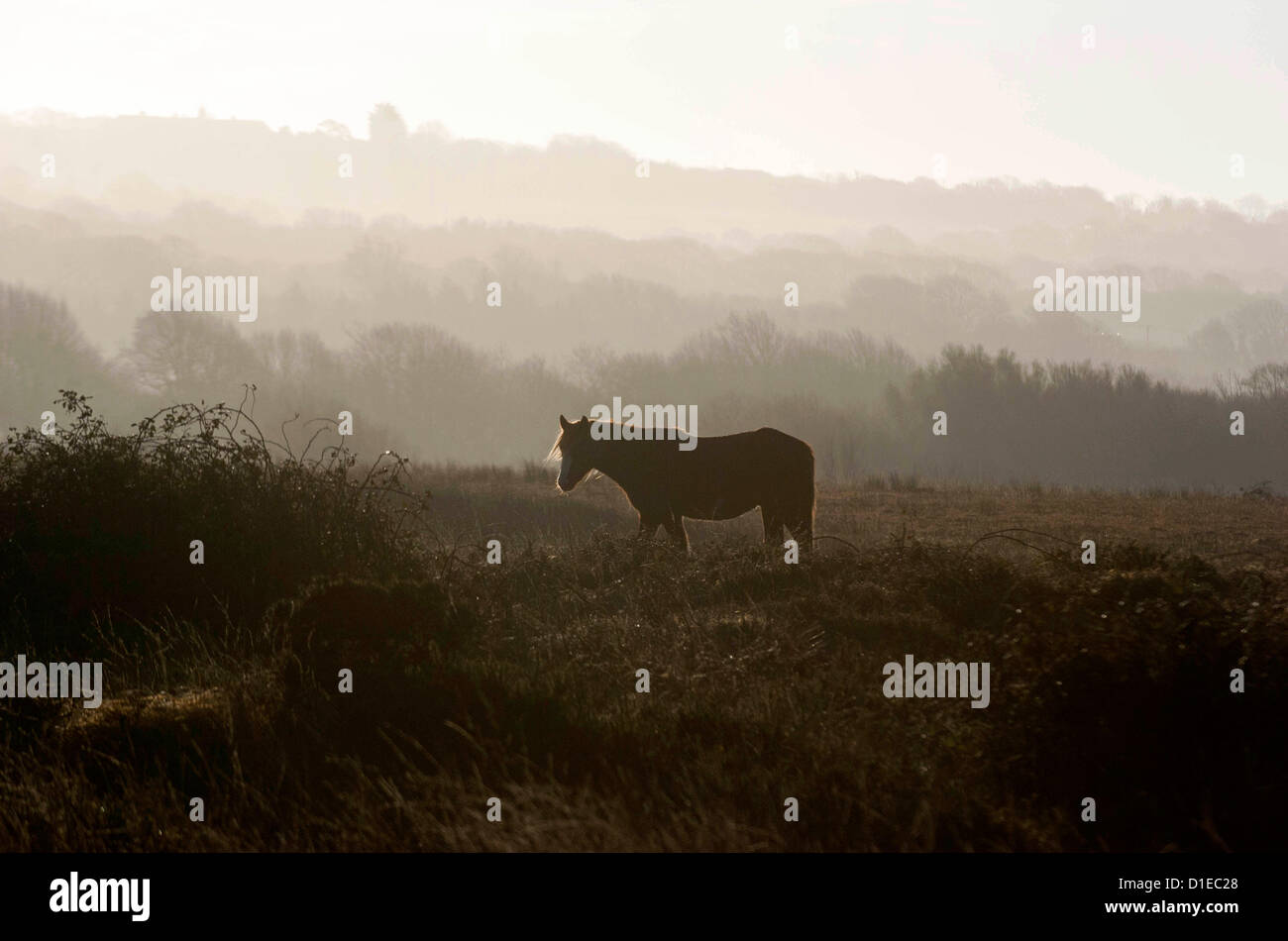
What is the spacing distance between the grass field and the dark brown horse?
3.64 m

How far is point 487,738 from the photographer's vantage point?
7.09 metres

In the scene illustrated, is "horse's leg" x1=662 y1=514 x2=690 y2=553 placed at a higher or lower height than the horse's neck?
lower

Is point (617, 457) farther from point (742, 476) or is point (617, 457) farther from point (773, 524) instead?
point (773, 524)

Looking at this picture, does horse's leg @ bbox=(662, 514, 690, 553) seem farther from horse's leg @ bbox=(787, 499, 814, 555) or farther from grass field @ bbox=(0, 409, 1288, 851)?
grass field @ bbox=(0, 409, 1288, 851)

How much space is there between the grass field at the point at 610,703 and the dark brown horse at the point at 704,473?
3644 mm

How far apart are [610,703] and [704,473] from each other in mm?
8529

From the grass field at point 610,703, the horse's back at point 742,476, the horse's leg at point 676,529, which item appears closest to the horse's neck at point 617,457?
the horse's back at point 742,476

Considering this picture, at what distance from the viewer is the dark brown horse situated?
1612 centimetres

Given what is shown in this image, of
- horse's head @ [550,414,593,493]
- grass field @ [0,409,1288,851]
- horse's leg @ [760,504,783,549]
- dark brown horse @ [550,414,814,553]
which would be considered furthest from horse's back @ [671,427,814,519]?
grass field @ [0,409,1288,851]

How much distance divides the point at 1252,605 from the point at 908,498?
841 inches

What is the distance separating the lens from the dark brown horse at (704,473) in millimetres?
16125

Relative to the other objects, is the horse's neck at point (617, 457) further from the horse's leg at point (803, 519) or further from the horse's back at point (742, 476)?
the horse's leg at point (803, 519)

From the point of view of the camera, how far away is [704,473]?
16203 millimetres

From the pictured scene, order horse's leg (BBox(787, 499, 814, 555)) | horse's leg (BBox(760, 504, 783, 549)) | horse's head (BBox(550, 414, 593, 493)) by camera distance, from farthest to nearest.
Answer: horse's head (BBox(550, 414, 593, 493)) < horse's leg (BBox(760, 504, 783, 549)) < horse's leg (BBox(787, 499, 814, 555))
